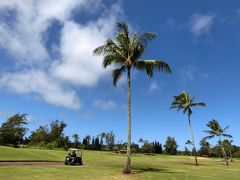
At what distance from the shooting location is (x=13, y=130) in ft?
352

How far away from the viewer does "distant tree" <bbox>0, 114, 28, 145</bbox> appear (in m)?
104

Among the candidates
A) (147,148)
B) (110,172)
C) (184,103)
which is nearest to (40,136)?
(147,148)

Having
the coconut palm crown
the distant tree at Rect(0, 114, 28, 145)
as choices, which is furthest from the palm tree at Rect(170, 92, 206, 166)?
the distant tree at Rect(0, 114, 28, 145)

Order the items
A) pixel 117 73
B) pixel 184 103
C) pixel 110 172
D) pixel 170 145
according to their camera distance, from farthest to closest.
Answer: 1. pixel 170 145
2. pixel 184 103
3. pixel 117 73
4. pixel 110 172

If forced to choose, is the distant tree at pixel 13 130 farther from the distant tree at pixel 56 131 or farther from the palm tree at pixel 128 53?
the palm tree at pixel 128 53

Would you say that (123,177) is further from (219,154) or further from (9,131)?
(219,154)

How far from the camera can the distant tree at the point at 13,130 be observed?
10433cm

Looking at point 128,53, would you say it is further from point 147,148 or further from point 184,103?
point 147,148

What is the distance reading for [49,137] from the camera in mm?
126625

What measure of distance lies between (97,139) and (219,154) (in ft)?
231

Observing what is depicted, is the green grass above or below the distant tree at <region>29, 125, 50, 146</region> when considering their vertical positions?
below

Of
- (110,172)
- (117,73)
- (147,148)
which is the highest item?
(147,148)

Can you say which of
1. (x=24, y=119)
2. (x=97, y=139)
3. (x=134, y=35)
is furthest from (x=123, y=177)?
(x=97, y=139)

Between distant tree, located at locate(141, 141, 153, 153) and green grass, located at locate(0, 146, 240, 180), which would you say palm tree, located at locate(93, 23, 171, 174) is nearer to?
green grass, located at locate(0, 146, 240, 180)
